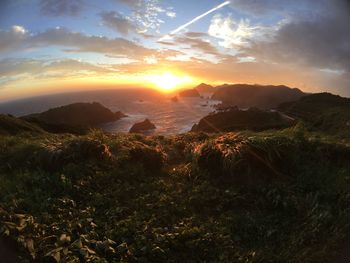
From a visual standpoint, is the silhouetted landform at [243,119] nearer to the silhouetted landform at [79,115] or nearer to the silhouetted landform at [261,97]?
the silhouetted landform at [79,115]

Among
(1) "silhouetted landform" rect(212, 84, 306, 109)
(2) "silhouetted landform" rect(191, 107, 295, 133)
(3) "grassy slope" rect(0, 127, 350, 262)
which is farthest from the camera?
(1) "silhouetted landform" rect(212, 84, 306, 109)

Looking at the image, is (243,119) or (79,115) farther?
(79,115)

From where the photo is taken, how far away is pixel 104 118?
11419 centimetres

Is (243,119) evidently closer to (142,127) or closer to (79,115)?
(142,127)

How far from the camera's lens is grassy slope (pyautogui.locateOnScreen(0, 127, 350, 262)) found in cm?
557

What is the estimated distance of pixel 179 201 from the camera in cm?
768

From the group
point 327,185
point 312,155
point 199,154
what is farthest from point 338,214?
point 199,154

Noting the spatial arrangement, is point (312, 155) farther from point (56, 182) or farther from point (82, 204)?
Result: point (56, 182)

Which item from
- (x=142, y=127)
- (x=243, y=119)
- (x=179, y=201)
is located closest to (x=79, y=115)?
(x=142, y=127)

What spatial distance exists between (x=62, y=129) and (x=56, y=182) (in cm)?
2961

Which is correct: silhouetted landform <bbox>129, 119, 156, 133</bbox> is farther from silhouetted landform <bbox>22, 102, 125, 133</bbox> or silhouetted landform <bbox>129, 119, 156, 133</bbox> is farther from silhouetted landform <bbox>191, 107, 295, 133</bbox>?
silhouetted landform <bbox>191, 107, 295, 133</bbox>

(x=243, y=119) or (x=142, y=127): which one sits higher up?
(x=243, y=119)

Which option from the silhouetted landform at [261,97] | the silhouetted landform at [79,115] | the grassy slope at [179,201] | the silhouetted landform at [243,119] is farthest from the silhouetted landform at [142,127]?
the silhouetted landform at [261,97]

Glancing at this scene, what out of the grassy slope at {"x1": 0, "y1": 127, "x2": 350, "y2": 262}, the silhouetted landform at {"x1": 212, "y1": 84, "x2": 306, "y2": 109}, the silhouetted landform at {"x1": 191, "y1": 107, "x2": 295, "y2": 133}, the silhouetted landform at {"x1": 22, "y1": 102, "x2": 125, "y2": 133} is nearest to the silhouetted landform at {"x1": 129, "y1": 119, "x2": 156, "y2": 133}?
the silhouetted landform at {"x1": 22, "y1": 102, "x2": 125, "y2": 133}
